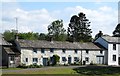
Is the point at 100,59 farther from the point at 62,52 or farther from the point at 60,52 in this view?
the point at 60,52

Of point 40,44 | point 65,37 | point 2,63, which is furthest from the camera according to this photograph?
point 65,37

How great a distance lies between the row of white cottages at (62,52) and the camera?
6341 centimetres

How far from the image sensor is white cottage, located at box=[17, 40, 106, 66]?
6525 cm

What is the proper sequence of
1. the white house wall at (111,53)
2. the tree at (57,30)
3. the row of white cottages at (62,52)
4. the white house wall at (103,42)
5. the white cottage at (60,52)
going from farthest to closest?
1. the tree at (57,30)
2. the white house wall at (103,42)
3. the white house wall at (111,53)
4. the white cottage at (60,52)
5. the row of white cottages at (62,52)

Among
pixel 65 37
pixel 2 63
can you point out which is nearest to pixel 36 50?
pixel 2 63

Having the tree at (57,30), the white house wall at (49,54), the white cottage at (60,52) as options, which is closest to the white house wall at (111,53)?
the white cottage at (60,52)

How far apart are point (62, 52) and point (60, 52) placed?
0.58m

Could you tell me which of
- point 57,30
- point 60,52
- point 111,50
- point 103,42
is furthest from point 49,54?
point 57,30

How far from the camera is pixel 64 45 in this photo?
71375mm

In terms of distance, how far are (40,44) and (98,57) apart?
15557 millimetres

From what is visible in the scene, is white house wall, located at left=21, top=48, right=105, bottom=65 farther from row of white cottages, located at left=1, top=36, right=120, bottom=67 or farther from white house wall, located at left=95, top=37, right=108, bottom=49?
white house wall, located at left=95, top=37, right=108, bottom=49

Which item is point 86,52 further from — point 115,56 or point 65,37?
point 65,37

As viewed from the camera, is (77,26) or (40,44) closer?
(40,44)

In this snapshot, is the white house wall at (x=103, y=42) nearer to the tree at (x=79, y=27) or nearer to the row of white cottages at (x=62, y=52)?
the row of white cottages at (x=62, y=52)
